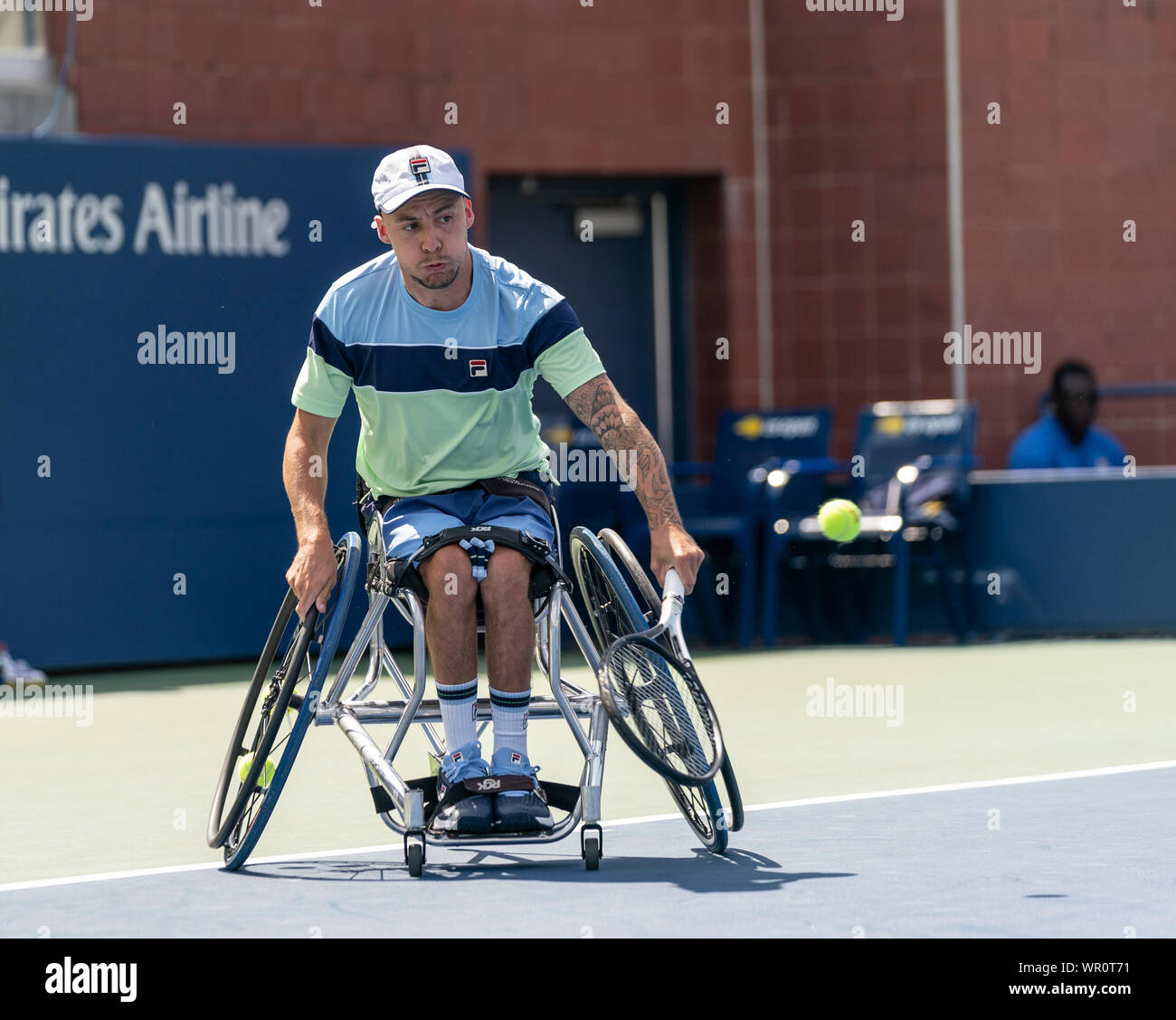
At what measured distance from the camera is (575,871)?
5.52 m

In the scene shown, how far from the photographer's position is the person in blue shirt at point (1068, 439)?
1323cm

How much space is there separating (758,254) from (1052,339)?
205 centimetres

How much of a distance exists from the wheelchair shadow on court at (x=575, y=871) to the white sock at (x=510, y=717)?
31 cm

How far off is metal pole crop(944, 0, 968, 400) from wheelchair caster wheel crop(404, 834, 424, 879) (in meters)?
9.52

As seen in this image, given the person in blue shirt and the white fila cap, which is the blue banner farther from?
the white fila cap

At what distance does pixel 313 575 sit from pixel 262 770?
1.82 feet

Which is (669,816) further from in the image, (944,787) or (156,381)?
(156,381)

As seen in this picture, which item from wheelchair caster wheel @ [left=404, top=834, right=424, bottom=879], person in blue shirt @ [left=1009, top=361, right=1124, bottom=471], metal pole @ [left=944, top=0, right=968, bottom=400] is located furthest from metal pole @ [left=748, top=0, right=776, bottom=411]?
wheelchair caster wheel @ [left=404, top=834, right=424, bottom=879]

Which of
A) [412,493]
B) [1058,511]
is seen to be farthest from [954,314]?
[412,493]

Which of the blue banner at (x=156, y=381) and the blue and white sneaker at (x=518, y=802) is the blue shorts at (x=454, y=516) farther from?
the blue banner at (x=156, y=381)

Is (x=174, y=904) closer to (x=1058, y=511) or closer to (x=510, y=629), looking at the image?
(x=510, y=629)

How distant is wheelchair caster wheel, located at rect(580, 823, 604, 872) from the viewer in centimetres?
545
